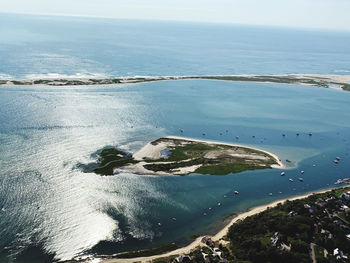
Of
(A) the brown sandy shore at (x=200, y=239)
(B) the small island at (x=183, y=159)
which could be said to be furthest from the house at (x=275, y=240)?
(B) the small island at (x=183, y=159)

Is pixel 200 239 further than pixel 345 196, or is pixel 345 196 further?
pixel 345 196

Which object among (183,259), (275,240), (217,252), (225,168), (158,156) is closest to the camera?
(183,259)

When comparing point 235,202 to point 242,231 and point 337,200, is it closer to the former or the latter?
point 242,231

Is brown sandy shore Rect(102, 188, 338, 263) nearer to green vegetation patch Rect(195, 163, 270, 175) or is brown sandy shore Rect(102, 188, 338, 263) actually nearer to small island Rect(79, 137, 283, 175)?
green vegetation patch Rect(195, 163, 270, 175)

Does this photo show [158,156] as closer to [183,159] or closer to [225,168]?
[183,159]

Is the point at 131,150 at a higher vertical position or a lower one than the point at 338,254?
higher

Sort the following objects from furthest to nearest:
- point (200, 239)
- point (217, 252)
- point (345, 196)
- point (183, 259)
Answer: point (345, 196)
point (200, 239)
point (217, 252)
point (183, 259)

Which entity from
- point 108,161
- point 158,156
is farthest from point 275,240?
point 108,161

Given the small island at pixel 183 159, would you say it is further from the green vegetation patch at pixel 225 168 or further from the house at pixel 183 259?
the house at pixel 183 259
